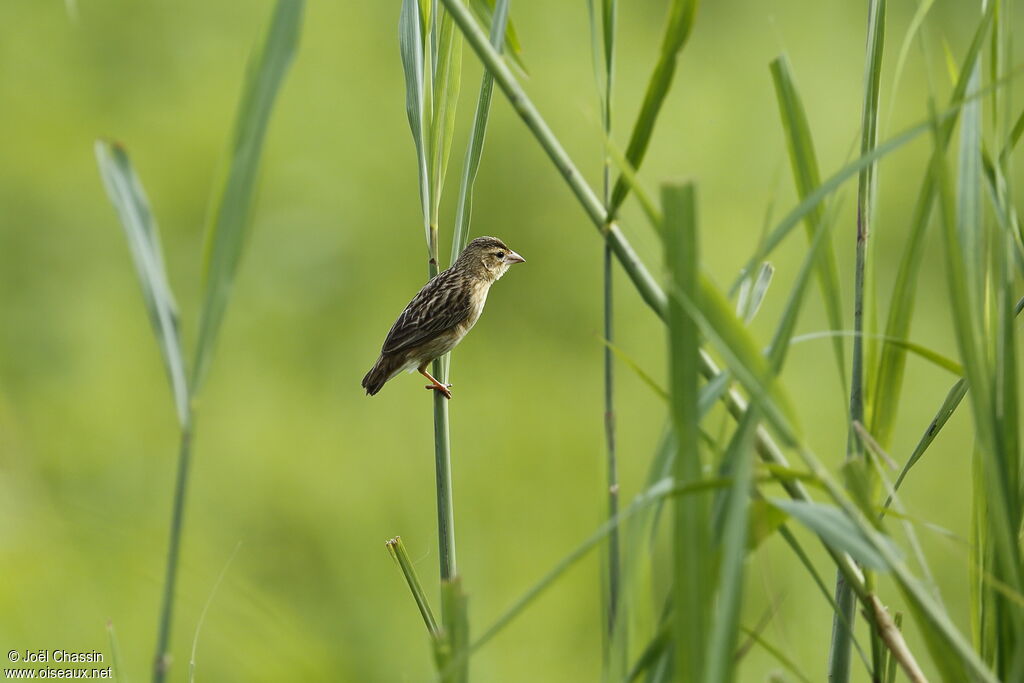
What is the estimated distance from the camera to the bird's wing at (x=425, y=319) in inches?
48.5

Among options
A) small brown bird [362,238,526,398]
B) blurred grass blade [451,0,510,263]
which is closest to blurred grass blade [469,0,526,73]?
blurred grass blade [451,0,510,263]

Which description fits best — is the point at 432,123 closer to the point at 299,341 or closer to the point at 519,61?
the point at 519,61

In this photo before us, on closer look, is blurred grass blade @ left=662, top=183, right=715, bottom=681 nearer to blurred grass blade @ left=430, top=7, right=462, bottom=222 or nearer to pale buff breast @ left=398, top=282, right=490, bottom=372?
A: blurred grass blade @ left=430, top=7, right=462, bottom=222

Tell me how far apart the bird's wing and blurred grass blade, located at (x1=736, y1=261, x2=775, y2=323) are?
0.60m

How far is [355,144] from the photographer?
2729mm

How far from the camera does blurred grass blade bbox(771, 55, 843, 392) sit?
55 centimetres

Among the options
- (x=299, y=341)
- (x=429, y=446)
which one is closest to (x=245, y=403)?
(x=299, y=341)

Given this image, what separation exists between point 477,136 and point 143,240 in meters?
0.26

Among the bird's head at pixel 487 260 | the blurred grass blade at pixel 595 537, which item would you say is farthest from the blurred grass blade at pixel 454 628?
the bird's head at pixel 487 260

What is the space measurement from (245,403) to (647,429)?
0.89 m

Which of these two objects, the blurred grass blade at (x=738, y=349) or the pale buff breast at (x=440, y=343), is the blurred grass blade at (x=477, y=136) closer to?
the blurred grass blade at (x=738, y=349)

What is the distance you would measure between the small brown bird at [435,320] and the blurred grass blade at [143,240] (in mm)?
748

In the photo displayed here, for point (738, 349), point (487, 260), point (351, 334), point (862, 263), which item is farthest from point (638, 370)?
point (351, 334)

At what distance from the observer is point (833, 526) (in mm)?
448
